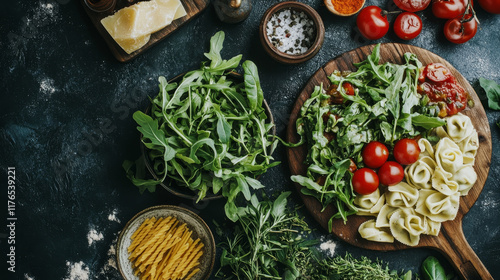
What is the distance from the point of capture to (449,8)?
2400 mm

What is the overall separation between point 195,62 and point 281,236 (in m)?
1.08

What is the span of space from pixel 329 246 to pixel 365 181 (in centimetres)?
47

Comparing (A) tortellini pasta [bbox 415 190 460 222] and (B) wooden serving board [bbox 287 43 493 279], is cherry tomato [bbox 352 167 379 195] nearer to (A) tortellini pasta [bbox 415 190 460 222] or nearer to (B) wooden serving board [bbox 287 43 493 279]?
(B) wooden serving board [bbox 287 43 493 279]

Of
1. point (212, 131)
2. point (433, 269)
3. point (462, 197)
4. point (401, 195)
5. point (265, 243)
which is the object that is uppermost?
point (212, 131)

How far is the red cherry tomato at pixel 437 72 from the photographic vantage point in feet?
7.54

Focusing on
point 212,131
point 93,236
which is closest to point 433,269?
point 212,131

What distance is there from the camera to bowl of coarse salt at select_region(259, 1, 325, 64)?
2271 mm

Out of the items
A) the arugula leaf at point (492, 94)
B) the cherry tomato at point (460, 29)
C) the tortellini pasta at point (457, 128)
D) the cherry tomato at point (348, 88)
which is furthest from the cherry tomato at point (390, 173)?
the cherry tomato at point (460, 29)

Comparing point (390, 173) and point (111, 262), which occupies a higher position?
point (111, 262)

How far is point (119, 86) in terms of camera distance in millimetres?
2359

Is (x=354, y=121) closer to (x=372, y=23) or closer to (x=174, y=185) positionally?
(x=372, y=23)

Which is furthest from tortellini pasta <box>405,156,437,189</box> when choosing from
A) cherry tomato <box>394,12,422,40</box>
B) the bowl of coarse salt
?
the bowl of coarse salt

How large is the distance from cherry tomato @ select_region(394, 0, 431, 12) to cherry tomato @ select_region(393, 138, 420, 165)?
76 centimetres

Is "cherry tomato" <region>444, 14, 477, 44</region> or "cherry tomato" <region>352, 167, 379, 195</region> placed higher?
"cherry tomato" <region>444, 14, 477, 44</region>
